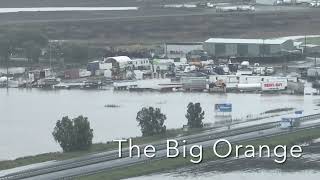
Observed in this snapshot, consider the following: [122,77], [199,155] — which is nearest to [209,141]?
[199,155]

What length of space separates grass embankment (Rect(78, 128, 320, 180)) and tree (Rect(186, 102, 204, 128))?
3.91 feet

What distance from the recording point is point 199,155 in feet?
37.3

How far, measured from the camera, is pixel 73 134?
1159 cm

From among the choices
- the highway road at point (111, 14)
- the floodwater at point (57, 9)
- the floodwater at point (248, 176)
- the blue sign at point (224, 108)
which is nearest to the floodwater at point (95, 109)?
the blue sign at point (224, 108)

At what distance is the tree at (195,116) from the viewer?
13289 mm

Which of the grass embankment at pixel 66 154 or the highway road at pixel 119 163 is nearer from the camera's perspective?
the highway road at pixel 119 163

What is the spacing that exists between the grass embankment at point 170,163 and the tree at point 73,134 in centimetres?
101

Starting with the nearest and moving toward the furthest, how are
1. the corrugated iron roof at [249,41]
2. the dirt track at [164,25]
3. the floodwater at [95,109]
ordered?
the floodwater at [95,109]
the corrugated iron roof at [249,41]
the dirt track at [164,25]

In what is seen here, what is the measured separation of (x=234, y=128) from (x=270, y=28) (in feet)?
45.1

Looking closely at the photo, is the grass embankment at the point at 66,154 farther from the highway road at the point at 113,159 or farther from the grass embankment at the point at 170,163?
the grass embankment at the point at 170,163

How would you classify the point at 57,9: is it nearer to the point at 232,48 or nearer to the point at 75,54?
the point at 75,54

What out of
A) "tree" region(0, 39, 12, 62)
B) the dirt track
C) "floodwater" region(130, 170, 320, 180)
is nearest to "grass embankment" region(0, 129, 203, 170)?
Result: "floodwater" region(130, 170, 320, 180)

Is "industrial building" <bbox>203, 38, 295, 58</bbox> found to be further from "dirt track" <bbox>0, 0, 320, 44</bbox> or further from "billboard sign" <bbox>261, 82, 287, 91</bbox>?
"billboard sign" <bbox>261, 82, 287, 91</bbox>

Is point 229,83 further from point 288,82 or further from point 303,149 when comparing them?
point 303,149
